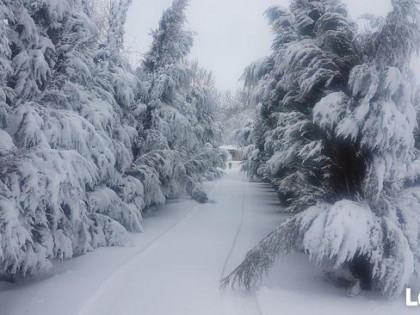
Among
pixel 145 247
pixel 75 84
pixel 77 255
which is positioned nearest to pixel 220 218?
pixel 145 247

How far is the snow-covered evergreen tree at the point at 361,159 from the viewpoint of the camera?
681 cm

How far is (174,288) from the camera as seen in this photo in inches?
307

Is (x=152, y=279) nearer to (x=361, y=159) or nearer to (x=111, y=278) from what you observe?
(x=111, y=278)

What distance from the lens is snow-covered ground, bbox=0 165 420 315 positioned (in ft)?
22.5

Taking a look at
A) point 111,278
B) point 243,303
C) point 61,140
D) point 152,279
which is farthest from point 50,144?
point 243,303

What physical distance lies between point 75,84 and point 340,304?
23.6ft

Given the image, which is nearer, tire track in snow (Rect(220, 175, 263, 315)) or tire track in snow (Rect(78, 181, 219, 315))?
tire track in snow (Rect(78, 181, 219, 315))

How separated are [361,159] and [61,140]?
5.96 meters

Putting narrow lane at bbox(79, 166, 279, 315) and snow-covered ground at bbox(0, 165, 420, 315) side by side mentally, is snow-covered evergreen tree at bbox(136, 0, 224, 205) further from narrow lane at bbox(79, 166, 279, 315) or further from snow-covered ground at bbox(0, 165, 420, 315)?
snow-covered ground at bbox(0, 165, 420, 315)

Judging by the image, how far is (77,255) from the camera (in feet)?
32.9

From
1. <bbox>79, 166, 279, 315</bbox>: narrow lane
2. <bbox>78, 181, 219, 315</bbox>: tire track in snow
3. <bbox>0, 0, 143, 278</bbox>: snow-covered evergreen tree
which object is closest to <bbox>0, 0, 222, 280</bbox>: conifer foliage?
<bbox>0, 0, 143, 278</bbox>: snow-covered evergreen tree

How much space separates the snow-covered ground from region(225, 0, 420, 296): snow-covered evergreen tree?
20.1 inches

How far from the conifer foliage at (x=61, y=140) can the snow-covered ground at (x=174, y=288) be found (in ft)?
1.73

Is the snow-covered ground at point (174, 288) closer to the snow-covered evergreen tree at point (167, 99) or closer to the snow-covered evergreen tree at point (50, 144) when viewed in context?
the snow-covered evergreen tree at point (50, 144)
